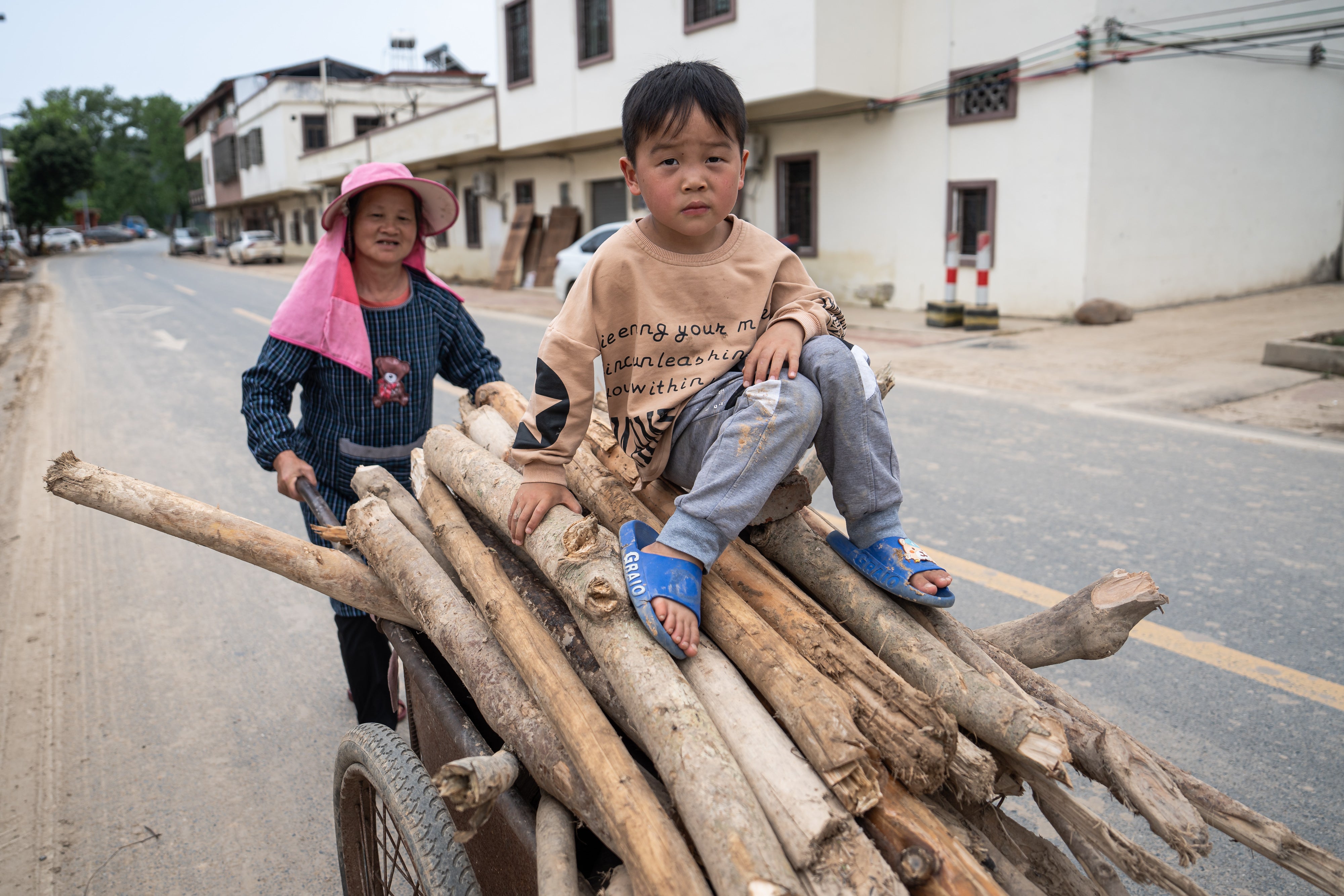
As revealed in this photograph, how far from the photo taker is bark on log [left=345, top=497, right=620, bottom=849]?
1.38 meters

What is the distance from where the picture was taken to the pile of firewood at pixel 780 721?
46.7 inches

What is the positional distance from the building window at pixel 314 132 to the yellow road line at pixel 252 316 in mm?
24187

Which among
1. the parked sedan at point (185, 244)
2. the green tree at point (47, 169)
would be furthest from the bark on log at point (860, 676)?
the green tree at point (47, 169)

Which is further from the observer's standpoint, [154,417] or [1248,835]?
[154,417]

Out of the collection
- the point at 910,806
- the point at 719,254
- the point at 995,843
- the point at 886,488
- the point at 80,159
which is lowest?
the point at 995,843

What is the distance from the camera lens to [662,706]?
133 centimetres

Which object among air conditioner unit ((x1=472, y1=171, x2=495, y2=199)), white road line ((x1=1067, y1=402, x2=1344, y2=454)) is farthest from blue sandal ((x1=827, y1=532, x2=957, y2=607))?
air conditioner unit ((x1=472, y1=171, x2=495, y2=199))

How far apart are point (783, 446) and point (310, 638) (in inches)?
113

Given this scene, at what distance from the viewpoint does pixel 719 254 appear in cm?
199

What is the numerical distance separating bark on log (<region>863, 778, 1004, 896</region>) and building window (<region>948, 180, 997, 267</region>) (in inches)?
536

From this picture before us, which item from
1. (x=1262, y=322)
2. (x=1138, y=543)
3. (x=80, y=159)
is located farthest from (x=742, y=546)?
(x=80, y=159)

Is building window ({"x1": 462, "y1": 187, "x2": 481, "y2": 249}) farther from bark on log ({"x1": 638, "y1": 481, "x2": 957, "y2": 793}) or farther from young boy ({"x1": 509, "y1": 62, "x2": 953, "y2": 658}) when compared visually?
bark on log ({"x1": 638, "y1": 481, "x2": 957, "y2": 793})

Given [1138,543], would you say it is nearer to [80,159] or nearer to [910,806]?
[910,806]

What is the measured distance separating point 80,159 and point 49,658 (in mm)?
56429
